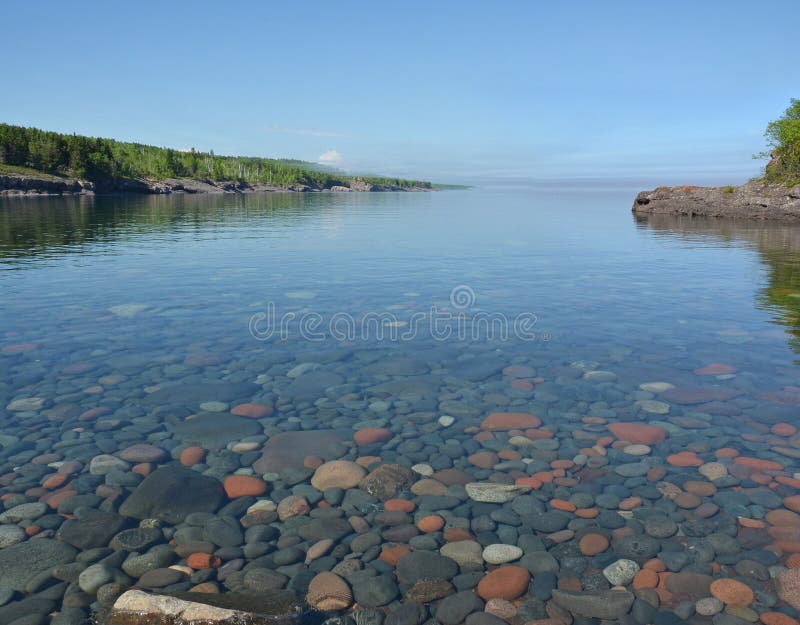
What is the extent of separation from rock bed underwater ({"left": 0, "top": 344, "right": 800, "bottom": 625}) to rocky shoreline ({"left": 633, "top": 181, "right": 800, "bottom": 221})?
186ft

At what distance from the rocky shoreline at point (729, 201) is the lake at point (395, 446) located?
45794 millimetres

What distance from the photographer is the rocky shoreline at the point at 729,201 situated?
5759cm

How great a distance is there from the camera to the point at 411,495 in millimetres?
7605

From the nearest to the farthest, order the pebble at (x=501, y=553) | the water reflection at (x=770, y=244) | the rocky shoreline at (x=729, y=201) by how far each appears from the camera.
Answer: the pebble at (x=501, y=553) < the water reflection at (x=770, y=244) < the rocky shoreline at (x=729, y=201)

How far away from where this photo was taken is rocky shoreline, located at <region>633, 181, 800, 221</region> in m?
57.6

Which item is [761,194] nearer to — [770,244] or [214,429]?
[770,244]

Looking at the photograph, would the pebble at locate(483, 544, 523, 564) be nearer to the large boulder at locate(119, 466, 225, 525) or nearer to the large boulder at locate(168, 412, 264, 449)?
the large boulder at locate(119, 466, 225, 525)

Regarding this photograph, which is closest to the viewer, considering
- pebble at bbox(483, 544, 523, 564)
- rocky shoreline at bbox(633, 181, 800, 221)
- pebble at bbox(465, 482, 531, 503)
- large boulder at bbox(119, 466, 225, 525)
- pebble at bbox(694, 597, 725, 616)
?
pebble at bbox(694, 597, 725, 616)

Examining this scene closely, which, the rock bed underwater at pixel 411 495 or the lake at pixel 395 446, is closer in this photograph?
the rock bed underwater at pixel 411 495

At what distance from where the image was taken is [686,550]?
20.9 feet

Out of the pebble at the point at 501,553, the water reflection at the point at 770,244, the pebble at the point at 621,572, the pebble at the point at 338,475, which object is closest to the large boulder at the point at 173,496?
the pebble at the point at 338,475

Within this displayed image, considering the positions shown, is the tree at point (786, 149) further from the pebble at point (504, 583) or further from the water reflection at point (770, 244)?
the pebble at point (504, 583)

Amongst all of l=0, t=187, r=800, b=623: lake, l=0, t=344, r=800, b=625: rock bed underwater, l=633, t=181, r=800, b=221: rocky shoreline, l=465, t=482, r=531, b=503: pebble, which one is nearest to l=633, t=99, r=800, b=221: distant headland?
l=633, t=181, r=800, b=221: rocky shoreline

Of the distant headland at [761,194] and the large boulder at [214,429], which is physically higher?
the distant headland at [761,194]
